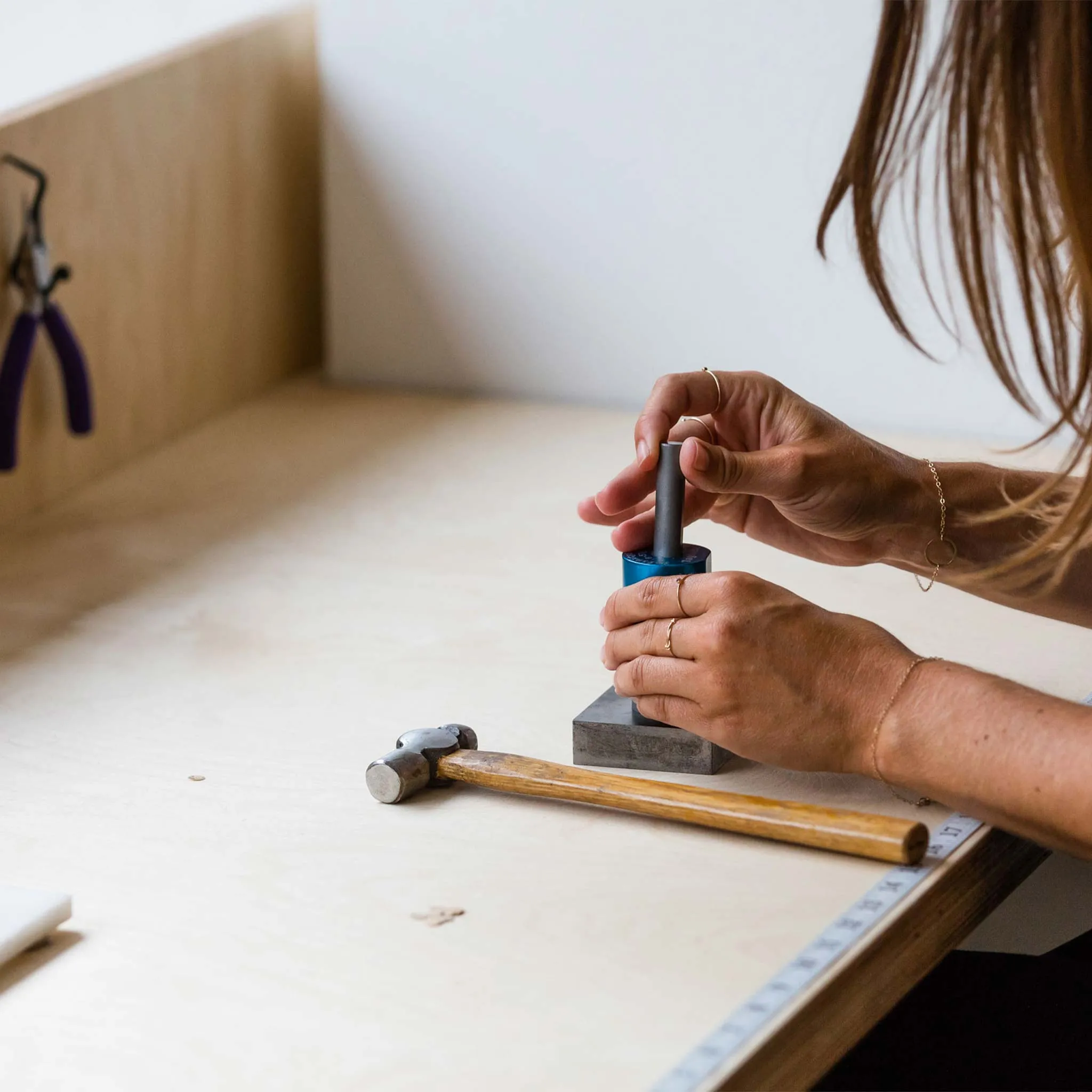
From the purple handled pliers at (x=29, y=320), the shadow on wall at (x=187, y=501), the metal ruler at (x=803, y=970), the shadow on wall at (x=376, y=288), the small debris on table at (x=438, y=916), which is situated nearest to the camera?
the metal ruler at (x=803, y=970)

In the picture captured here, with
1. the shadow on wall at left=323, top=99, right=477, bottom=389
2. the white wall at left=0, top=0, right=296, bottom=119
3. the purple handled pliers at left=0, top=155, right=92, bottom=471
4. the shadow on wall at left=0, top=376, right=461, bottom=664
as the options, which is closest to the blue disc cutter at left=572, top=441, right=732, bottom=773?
the shadow on wall at left=0, top=376, right=461, bottom=664

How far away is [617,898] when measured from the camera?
697 millimetres

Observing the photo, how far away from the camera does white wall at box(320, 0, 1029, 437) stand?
1564mm

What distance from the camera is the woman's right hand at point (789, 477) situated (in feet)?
2.96

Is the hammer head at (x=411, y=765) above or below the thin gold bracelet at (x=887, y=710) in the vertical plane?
below

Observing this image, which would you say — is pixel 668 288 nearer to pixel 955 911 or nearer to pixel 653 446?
pixel 653 446

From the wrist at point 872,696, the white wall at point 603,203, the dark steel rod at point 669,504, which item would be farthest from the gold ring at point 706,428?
the white wall at point 603,203

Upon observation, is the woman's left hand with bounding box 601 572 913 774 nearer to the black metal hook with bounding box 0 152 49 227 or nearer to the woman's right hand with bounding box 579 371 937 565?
the woman's right hand with bounding box 579 371 937 565

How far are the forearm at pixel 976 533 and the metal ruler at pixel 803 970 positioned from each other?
238mm

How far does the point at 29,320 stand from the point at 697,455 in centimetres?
77

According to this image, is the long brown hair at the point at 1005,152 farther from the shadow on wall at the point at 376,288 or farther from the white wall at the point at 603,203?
the shadow on wall at the point at 376,288

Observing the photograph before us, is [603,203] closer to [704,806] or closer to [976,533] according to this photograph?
[976,533]

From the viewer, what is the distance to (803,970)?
625mm

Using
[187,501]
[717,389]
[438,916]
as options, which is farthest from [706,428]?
[187,501]
